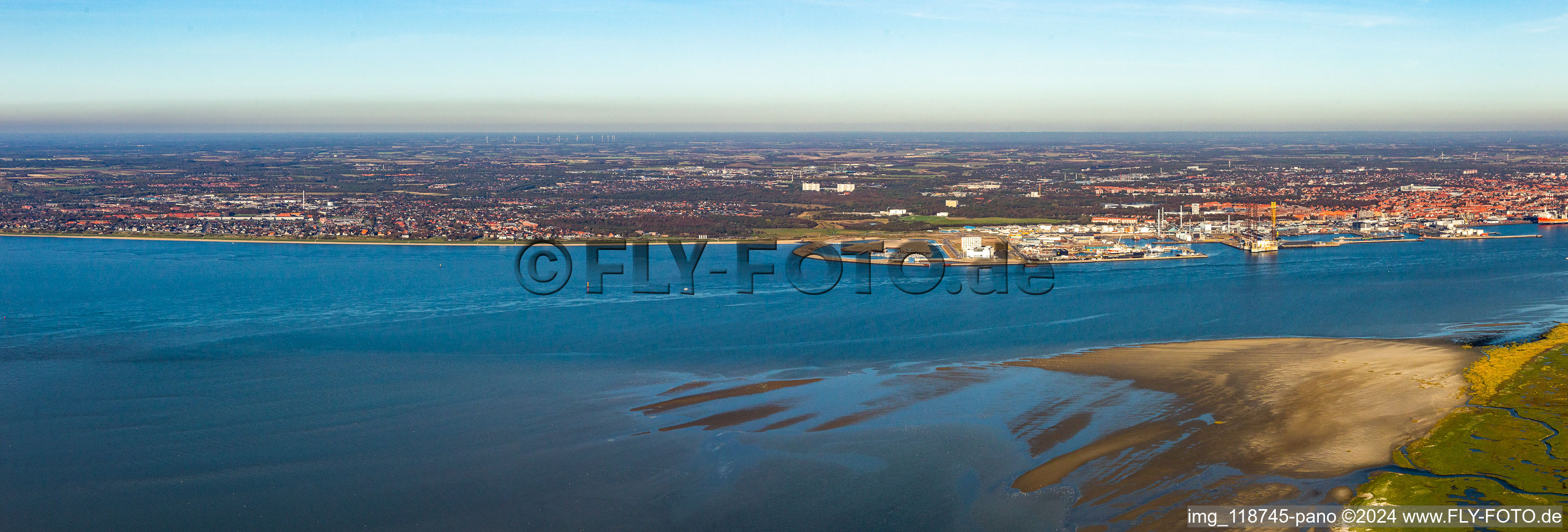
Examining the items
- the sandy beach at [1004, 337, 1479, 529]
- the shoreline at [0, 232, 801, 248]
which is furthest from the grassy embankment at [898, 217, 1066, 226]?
the sandy beach at [1004, 337, 1479, 529]

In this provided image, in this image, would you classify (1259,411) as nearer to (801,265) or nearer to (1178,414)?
(1178,414)

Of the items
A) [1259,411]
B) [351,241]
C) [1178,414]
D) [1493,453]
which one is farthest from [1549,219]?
[351,241]

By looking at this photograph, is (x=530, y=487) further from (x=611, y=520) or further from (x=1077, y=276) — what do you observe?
(x=1077, y=276)

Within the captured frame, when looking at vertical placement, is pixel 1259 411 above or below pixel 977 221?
below

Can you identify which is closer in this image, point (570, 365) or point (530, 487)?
point (530, 487)

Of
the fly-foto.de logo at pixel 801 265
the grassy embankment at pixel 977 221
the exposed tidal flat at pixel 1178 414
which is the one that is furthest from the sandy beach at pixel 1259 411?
the grassy embankment at pixel 977 221

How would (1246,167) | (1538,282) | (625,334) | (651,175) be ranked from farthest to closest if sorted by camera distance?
(1246,167) → (651,175) → (1538,282) → (625,334)

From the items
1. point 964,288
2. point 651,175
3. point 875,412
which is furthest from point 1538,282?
point 651,175
